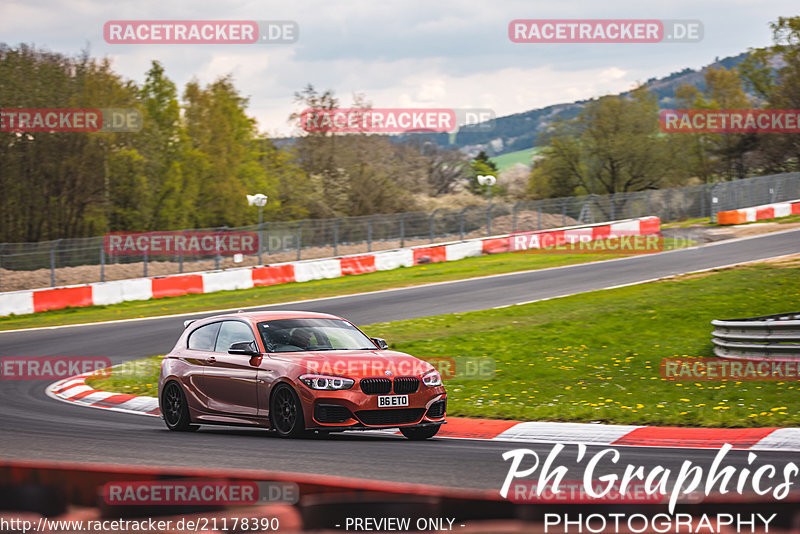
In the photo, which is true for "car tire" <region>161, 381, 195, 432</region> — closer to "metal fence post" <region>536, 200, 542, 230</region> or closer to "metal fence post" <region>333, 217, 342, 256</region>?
"metal fence post" <region>333, 217, 342, 256</region>

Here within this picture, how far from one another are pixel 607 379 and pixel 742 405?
2.33 m

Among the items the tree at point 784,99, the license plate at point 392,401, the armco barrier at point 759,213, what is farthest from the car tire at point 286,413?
the tree at point 784,99

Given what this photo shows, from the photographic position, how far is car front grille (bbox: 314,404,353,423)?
9.13 metres

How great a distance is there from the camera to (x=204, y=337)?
36.6 feet

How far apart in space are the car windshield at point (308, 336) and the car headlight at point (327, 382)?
869mm

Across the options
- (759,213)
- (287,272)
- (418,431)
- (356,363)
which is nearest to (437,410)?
(418,431)

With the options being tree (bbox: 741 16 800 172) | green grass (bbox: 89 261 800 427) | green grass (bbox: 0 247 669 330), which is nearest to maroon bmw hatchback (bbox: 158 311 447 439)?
green grass (bbox: 89 261 800 427)

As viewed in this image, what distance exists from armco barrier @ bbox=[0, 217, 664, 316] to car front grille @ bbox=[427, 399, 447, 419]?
2067 centimetres

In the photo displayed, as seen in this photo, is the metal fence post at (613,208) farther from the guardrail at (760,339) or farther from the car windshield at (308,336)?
the car windshield at (308,336)

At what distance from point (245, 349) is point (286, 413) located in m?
0.96

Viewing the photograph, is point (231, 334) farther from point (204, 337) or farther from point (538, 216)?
point (538, 216)

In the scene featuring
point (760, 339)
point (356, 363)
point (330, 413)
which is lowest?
point (330, 413)

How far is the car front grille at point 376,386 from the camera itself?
9234 mm

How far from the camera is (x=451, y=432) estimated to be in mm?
10297
